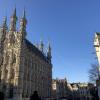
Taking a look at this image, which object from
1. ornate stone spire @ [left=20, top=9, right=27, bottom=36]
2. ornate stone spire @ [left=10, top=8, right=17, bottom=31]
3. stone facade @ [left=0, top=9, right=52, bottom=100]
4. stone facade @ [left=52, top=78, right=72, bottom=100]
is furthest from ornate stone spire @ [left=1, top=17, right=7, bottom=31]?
stone facade @ [left=52, top=78, right=72, bottom=100]

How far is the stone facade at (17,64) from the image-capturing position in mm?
66387

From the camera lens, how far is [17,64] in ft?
220

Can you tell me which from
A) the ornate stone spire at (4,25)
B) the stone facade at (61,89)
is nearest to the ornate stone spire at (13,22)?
the ornate stone spire at (4,25)

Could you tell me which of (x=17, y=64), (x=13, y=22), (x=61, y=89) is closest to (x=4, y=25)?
(x=13, y=22)

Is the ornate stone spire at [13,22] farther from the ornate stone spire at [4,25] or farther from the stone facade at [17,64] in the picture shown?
the ornate stone spire at [4,25]

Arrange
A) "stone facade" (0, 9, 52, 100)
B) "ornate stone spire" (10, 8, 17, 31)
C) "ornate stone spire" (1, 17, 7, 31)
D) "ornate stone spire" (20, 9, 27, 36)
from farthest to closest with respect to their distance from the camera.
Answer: "ornate stone spire" (1, 17, 7, 31), "ornate stone spire" (10, 8, 17, 31), "ornate stone spire" (20, 9, 27, 36), "stone facade" (0, 9, 52, 100)

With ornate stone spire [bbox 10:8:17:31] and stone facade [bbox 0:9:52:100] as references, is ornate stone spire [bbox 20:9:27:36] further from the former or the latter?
ornate stone spire [bbox 10:8:17:31]

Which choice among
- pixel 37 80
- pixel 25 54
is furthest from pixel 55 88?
pixel 25 54

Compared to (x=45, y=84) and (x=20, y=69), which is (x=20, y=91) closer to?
(x=20, y=69)

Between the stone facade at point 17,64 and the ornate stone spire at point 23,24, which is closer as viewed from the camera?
the stone facade at point 17,64

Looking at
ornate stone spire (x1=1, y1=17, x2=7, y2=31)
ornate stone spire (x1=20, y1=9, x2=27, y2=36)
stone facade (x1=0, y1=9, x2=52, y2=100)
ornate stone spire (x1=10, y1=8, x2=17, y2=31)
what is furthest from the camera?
ornate stone spire (x1=1, y1=17, x2=7, y2=31)

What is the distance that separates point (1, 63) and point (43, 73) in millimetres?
21091

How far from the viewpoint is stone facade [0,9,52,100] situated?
218ft

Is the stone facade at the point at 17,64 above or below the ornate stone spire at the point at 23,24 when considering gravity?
below
